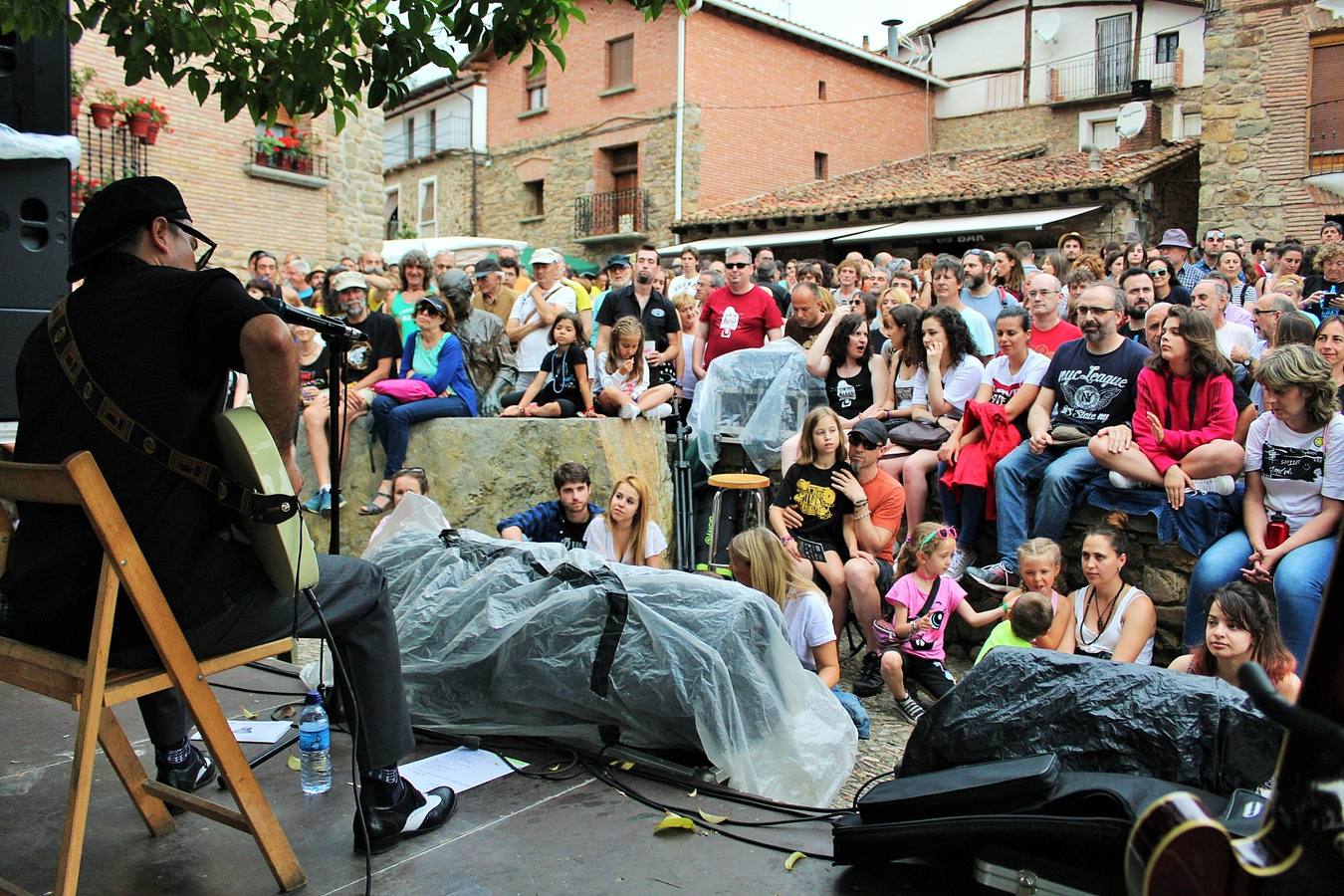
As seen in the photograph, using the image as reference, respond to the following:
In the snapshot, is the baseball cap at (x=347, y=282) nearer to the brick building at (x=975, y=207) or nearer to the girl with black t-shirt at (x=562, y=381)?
the girl with black t-shirt at (x=562, y=381)

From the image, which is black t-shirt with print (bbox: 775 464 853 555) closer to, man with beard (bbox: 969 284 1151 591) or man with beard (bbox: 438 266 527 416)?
man with beard (bbox: 969 284 1151 591)

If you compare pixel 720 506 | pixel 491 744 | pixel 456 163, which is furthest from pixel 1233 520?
pixel 456 163

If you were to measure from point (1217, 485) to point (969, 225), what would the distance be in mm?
13688

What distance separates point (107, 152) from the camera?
14469 mm

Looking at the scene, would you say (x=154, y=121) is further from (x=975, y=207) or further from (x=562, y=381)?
(x=975, y=207)

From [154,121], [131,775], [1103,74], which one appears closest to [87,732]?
[131,775]

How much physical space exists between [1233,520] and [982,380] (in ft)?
5.82

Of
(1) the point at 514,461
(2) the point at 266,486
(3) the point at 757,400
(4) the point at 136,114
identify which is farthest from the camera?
(4) the point at 136,114

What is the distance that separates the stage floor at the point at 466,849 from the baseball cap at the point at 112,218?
1.59 metres

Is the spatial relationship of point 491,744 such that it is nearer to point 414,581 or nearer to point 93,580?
point 414,581

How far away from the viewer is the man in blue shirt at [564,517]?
6227mm

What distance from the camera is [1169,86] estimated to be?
23344 millimetres

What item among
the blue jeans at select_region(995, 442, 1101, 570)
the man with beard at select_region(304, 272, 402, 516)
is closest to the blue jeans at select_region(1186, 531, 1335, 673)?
the blue jeans at select_region(995, 442, 1101, 570)

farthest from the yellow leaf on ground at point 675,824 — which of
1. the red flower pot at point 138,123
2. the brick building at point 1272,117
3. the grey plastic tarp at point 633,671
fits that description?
the brick building at point 1272,117
